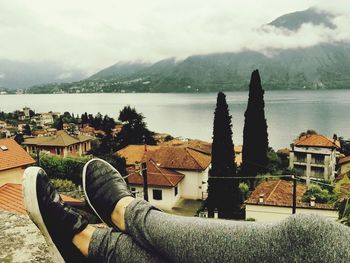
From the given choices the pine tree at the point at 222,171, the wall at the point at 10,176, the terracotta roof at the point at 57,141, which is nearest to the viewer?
the wall at the point at 10,176

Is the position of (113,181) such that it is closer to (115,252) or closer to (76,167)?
(115,252)

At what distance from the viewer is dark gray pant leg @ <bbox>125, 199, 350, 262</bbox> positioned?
118 centimetres

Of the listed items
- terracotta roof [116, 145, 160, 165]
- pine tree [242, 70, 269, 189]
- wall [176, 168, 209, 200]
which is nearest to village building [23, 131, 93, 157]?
terracotta roof [116, 145, 160, 165]

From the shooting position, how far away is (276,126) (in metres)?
83.8

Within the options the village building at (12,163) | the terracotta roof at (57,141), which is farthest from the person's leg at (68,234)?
the terracotta roof at (57,141)

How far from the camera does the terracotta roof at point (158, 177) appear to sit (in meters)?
21.2

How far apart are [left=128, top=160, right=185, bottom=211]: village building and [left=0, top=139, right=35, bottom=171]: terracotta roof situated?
27.3 ft

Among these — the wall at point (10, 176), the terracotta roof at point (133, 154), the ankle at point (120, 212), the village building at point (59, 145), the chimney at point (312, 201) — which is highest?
the ankle at point (120, 212)

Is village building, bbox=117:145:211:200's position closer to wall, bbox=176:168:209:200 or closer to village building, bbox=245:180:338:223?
wall, bbox=176:168:209:200

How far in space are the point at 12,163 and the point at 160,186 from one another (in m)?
10.3

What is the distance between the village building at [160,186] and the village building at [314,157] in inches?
556

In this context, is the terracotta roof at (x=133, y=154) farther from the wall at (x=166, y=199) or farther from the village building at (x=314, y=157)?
the village building at (x=314, y=157)

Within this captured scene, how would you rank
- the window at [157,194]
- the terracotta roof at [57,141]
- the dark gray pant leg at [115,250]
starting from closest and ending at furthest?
the dark gray pant leg at [115,250] → the window at [157,194] → the terracotta roof at [57,141]

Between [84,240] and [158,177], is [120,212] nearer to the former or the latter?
[84,240]
